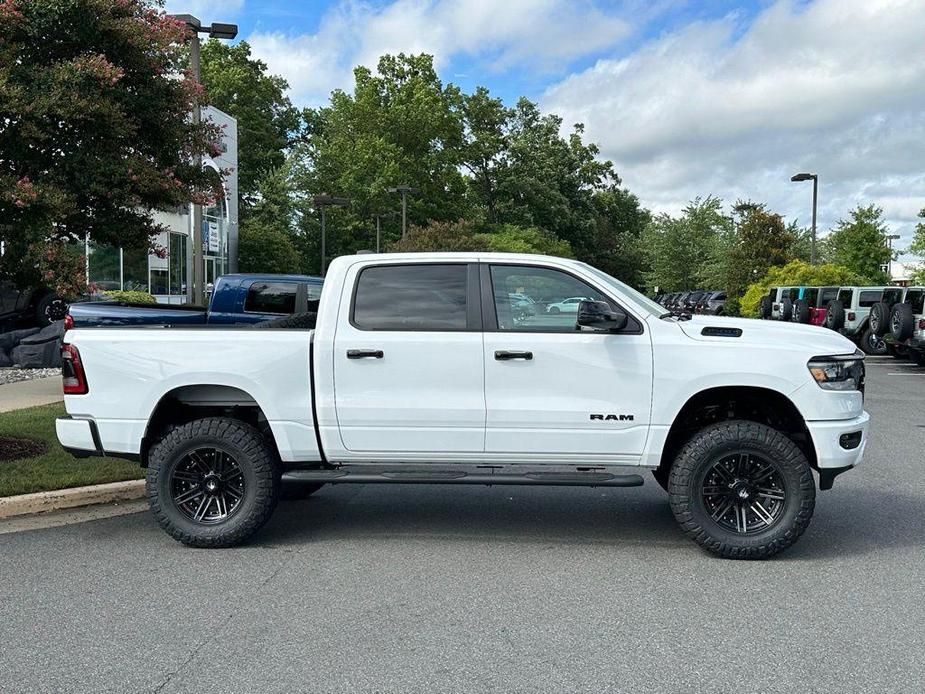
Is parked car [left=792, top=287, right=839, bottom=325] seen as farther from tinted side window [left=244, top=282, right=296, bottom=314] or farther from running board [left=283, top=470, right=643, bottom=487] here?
running board [left=283, top=470, right=643, bottom=487]

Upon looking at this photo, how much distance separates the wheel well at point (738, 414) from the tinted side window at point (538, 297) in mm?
980

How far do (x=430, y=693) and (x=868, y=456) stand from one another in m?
7.11

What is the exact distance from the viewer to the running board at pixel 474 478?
568 cm

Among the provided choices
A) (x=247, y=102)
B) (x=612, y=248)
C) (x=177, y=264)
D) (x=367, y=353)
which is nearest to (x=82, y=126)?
(x=367, y=353)

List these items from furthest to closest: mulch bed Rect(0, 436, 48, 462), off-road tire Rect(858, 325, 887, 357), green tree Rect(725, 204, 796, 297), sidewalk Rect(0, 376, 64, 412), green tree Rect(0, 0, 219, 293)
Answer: green tree Rect(725, 204, 796, 297)
off-road tire Rect(858, 325, 887, 357)
sidewalk Rect(0, 376, 64, 412)
mulch bed Rect(0, 436, 48, 462)
green tree Rect(0, 0, 219, 293)

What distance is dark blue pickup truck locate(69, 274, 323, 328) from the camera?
12.2 m

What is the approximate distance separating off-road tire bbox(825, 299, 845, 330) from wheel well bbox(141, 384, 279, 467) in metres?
19.4

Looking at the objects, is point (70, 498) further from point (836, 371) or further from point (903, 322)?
point (903, 322)

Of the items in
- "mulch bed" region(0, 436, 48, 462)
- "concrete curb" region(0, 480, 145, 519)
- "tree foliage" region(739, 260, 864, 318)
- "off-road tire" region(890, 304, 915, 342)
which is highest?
"tree foliage" region(739, 260, 864, 318)

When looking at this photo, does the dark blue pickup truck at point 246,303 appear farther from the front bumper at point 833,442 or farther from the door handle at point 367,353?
the front bumper at point 833,442

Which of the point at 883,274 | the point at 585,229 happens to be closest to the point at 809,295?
the point at 883,274

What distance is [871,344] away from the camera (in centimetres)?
2192

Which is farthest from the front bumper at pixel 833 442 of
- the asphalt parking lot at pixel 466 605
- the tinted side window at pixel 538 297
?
the tinted side window at pixel 538 297

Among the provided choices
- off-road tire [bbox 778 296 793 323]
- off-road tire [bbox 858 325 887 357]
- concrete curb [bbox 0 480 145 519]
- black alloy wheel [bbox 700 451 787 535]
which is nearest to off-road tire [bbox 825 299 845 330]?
off-road tire [bbox 858 325 887 357]
